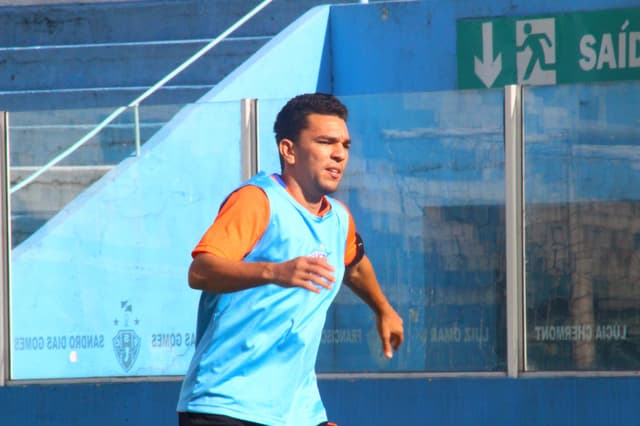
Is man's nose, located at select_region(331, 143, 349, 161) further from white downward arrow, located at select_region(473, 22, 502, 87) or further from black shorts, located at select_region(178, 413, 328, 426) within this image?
white downward arrow, located at select_region(473, 22, 502, 87)

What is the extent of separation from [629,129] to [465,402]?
6.65 ft

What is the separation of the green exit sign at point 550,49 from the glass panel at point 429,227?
3.56m

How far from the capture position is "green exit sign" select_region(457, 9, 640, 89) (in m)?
13.5

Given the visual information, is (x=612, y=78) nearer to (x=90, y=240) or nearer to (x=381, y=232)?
(x=381, y=232)

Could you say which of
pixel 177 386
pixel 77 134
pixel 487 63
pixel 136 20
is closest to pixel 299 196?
pixel 177 386

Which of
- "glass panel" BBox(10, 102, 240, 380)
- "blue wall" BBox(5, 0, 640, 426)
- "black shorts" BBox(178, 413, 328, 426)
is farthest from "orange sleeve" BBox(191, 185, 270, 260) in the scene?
"glass panel" BBox(10, 102, 240, 380)

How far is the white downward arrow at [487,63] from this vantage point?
13.9 meters

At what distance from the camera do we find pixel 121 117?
11.0 m

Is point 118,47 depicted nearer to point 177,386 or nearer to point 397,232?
point 177,386

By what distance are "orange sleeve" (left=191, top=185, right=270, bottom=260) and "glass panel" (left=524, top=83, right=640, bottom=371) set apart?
16.2 feet

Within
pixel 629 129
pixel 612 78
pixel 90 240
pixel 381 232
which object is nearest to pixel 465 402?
pixel 381 232

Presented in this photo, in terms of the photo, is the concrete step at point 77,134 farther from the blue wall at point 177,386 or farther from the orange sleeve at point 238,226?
the orange sleeve at point 238,226

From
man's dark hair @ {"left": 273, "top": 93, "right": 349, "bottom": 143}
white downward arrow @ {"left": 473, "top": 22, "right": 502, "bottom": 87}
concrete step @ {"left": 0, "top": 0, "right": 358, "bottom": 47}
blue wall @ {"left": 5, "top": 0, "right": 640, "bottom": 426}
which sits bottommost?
blue wall @ {"left": 5, "top": 0, "right": 640, "bottom": 426}

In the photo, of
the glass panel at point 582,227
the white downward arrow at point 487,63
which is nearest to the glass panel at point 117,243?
the glass panel at point 582,227
